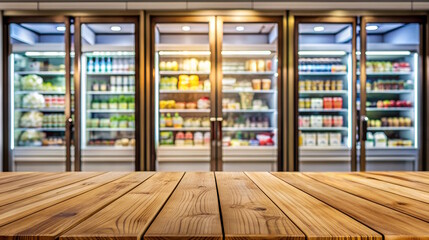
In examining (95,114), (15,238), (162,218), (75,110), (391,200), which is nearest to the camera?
(15,238)

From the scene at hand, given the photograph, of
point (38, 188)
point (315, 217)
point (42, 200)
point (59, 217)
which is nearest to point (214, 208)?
point (315, 217)

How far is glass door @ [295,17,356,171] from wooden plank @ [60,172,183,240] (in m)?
3.63

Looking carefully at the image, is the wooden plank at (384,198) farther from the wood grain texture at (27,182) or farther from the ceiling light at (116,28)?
the ceiling light at (116,28)

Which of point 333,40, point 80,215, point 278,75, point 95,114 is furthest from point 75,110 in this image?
point 80,215

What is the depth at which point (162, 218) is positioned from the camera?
718 millimetres

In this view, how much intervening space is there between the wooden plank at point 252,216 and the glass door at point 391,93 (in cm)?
379

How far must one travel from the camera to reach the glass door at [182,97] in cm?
454

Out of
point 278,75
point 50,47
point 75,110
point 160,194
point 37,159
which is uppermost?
point 50,47

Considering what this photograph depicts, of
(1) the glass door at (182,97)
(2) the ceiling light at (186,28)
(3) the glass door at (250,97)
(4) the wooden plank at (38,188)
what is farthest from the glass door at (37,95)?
(4) the wooden plank at (38,188)

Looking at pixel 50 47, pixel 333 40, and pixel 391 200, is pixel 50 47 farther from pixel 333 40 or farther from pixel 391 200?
pixel 391 200

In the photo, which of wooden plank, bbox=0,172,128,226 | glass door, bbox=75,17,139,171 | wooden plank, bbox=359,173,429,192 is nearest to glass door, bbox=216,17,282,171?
glass door, bbox=75,17,139,171

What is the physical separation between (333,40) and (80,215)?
16.5 ft

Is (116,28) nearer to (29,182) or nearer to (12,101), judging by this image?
(12,101)

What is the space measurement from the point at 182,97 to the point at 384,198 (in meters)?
4.16
